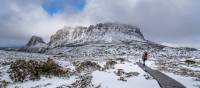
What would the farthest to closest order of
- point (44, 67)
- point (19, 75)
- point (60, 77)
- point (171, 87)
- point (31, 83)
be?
point (44, 67), point (60, 77), point (19, 75), point (31, 83), point (171, 87)

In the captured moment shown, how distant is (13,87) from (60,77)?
5.97 m

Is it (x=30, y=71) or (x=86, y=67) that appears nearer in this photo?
(x=30, y=71)

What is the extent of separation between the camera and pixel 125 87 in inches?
722

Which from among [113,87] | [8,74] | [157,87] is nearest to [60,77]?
[8,74]

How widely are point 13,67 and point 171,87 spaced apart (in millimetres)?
16956

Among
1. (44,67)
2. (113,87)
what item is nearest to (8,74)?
(44,67)

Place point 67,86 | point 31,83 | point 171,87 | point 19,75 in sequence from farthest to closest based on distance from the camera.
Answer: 1. point 19,75
2. point 31,83
3. point 67,86
4. point 171,87

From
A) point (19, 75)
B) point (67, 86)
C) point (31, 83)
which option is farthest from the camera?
point (19, 75)

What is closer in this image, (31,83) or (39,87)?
(39,87)

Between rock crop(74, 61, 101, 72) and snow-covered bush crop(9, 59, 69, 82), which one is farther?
rock crop(74, 61, 101, 72)

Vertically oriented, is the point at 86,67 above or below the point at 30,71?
below

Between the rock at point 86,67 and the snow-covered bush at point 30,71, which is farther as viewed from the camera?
the rock at point 86,67

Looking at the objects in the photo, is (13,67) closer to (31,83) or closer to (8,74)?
(8,74)

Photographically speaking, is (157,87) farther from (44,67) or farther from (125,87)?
(44,67)
